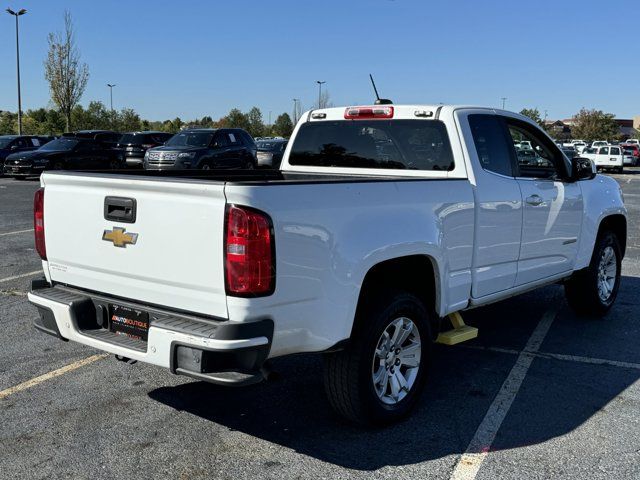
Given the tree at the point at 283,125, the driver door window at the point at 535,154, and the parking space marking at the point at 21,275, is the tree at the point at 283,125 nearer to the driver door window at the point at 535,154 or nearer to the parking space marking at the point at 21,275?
the parking space marking at the point at 21,275

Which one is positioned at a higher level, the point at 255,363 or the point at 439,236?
the point at 439,236

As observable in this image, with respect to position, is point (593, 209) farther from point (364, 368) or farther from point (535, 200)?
point (364, 368)

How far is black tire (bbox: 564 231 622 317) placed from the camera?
614 cm

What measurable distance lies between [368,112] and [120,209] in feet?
7.48

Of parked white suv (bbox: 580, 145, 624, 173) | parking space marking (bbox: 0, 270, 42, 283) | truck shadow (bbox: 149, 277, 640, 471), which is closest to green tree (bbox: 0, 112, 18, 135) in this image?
parked white suv (bbox: 580, 145, 624, 173)

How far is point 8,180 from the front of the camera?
23.6 metres

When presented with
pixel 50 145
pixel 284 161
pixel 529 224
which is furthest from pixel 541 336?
pixel 50 145

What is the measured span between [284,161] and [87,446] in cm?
292

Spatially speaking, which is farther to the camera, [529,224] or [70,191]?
[529,224]

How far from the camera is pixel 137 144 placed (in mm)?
25328

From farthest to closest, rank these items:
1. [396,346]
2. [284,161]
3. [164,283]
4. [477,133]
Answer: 1. [284,161]
2. [477,133]
3. [396,346]
4. [164,283]

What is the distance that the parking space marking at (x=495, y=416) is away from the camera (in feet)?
11.3

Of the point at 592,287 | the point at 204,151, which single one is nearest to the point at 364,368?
the point at 592,287

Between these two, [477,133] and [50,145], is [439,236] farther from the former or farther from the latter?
[50,145]
